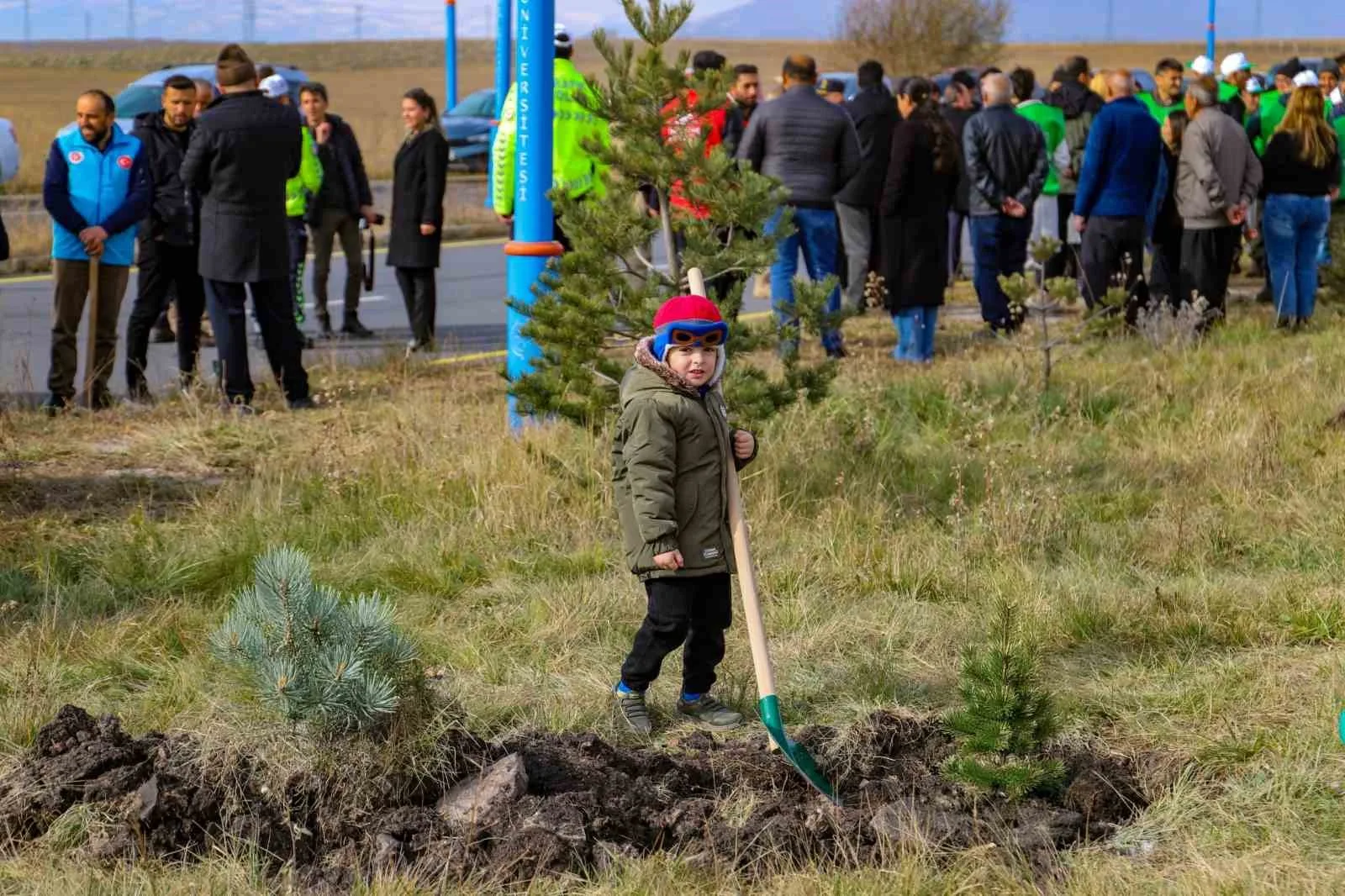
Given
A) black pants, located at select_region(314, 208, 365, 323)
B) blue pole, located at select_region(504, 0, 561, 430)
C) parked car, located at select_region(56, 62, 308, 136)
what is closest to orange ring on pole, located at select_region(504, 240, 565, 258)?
blue pole, located at select_region(504, 0, 561, 430)

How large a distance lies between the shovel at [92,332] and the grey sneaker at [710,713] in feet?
17.2

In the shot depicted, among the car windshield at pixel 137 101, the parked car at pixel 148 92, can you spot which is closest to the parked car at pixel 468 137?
the parked car at pixel 148 92

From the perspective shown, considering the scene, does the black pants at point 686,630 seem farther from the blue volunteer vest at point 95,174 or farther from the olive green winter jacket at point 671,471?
the blue volunteer vest at point 95,174

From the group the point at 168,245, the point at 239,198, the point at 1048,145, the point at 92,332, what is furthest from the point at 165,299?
the point at 1048,145

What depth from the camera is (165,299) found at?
1008 centimetres

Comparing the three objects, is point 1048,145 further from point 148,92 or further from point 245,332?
point 148,92

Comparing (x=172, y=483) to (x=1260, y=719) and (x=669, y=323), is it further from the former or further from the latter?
(x=1260, y=719)

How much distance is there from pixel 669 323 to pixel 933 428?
422 cm

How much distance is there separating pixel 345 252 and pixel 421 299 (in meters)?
1.38

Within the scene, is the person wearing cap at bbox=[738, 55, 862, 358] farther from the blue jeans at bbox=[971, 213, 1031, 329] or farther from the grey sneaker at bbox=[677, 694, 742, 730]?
the grey sneaker at bbox=[677, 694, 742, 730]

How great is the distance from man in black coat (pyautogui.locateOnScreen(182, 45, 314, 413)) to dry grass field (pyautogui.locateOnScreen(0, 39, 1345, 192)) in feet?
50.1

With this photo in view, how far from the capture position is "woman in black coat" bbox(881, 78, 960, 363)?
10438mm

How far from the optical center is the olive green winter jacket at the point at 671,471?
4594 millimetres

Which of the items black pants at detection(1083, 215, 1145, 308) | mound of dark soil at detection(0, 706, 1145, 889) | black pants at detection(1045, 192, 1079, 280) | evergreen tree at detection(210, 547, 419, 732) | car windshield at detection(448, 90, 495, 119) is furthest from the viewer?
car windshield at detection(448, 90, 495, 119)
